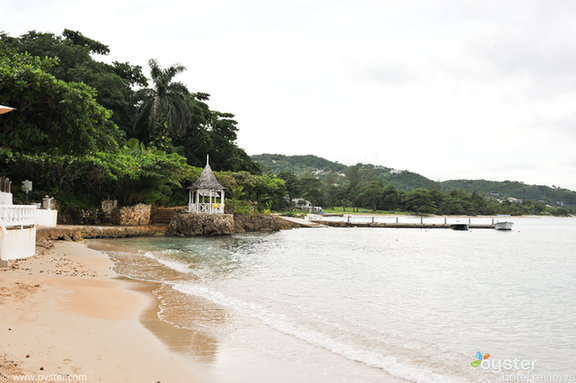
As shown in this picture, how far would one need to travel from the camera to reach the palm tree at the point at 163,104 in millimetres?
39531

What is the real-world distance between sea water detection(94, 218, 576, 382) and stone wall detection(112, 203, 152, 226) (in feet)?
41.1

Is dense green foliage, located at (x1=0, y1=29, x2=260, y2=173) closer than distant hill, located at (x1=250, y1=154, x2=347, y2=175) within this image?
Yes

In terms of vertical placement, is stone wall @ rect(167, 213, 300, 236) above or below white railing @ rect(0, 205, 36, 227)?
below

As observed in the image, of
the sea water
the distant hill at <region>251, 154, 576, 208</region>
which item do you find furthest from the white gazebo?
the distant hill at <region>251, 154, 576, 208</region>

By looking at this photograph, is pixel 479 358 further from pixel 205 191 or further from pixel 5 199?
pixel 205 191

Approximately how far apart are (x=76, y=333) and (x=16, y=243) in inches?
241

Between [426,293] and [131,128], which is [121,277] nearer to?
[426,293]

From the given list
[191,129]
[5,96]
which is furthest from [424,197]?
[5,96]

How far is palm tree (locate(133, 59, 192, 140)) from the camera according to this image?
39531 mm

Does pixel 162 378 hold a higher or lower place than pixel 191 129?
lower

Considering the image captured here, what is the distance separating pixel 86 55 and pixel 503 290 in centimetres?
3996

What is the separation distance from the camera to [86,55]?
38.3 meters

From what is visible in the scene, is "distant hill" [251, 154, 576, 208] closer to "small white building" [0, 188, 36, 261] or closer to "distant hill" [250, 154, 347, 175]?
"distant hill" [250, 154, 347, 175]

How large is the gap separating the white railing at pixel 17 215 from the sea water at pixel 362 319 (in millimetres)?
2853
